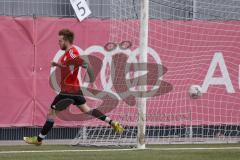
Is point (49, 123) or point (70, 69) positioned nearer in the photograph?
point (70, 69)

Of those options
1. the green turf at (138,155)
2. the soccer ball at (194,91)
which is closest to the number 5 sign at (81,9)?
the soccer ball at (194,91)

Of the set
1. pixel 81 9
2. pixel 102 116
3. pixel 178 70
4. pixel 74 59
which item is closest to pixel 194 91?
pixel 178 70

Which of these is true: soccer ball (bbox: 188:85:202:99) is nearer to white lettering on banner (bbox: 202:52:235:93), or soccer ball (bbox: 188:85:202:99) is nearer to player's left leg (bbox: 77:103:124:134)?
white lettering on banner (bbox: 202:52:235:93)

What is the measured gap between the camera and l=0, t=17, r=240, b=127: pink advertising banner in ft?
54.4

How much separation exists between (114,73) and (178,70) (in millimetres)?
1579

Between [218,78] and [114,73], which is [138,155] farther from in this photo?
[218,78]

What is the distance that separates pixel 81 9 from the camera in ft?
56.3

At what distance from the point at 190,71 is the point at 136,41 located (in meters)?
1.59

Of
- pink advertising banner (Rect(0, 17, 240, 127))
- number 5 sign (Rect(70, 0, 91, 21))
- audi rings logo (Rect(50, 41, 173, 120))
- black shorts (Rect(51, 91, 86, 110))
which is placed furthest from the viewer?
number 5 sign (Rect(70, 0, 91, 21))

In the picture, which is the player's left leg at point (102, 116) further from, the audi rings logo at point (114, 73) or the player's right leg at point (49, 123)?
the audi rings logo at point (114, 73)

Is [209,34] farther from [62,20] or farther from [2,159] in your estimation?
[2,159]

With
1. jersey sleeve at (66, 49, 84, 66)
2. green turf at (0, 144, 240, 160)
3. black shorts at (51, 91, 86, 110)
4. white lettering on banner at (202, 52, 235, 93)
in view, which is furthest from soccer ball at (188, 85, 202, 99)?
jersey sleeve at (66, 49, 84, 66)

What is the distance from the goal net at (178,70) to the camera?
16.8 metres

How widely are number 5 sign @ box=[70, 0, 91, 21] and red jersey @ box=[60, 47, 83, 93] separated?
4275 millimetres
